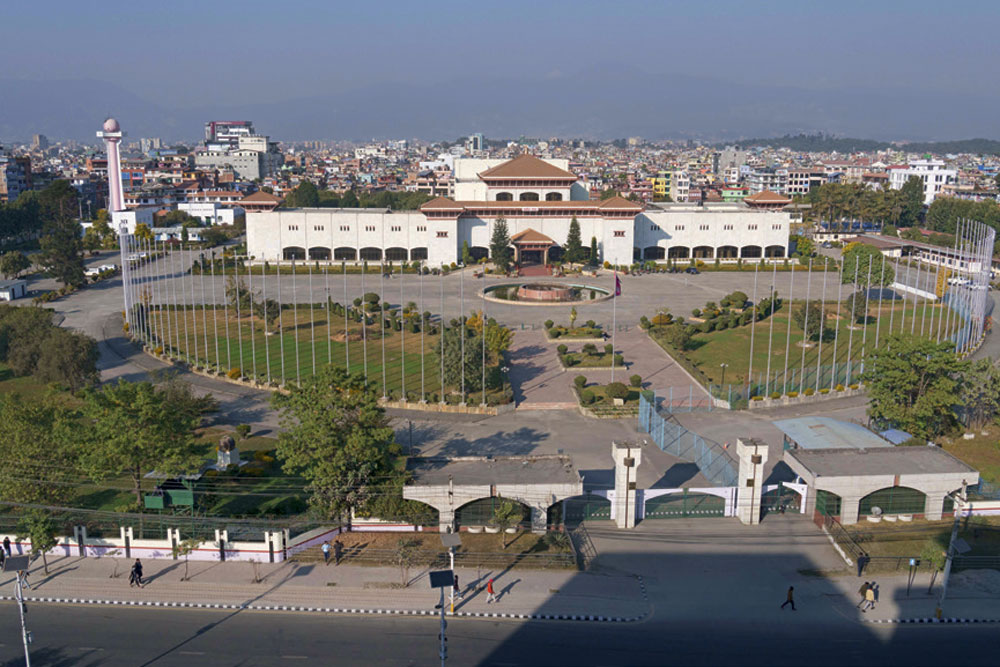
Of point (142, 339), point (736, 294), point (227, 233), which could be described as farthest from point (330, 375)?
point (227, 233)

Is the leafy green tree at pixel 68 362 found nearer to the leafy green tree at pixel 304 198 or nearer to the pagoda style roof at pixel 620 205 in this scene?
the pagoda style roof at pixel 620 205

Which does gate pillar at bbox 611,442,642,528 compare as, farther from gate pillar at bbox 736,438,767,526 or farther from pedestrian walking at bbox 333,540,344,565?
pedestrian walking at bbox 333,540,344,565

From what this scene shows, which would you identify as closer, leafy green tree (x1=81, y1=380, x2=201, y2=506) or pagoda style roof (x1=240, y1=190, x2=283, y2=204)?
leafy green tree (x1=81, y1=380, x2=201, y2=506)

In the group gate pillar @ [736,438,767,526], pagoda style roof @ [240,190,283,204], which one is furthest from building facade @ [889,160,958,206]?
gate pillar @ [736,438,767,526]

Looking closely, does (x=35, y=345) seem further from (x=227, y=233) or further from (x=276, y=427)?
(x=227, y=233)

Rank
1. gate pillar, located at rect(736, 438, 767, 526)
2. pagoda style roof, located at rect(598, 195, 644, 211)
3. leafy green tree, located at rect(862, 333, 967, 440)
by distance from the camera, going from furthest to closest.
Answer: pagoda style roof, located at rect(598, 195, 644, 211)
leafy green tree, located at rect(862, 333, 967, 440)
gate pillar, located at rect(736, 438, 767, 526)

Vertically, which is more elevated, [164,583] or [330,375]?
[330,375]
